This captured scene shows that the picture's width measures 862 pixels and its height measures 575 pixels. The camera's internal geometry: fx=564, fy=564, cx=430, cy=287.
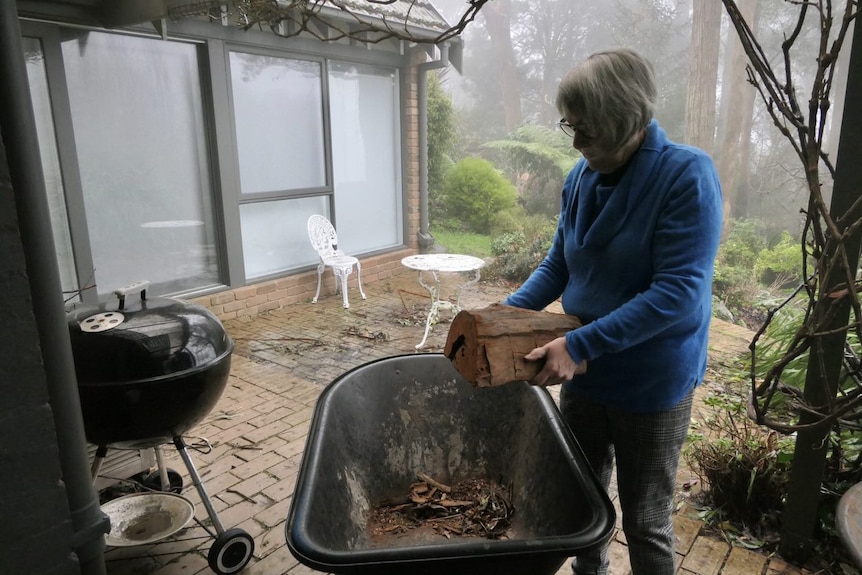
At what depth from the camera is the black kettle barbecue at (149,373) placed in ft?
5.91

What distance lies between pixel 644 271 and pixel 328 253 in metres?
4.90

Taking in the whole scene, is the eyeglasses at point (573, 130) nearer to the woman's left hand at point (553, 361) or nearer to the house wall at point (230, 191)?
the woman's left hand at point (553, 361)

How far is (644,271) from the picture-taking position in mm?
1369

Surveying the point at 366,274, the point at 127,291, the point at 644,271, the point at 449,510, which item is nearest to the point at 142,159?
the point at 366,274

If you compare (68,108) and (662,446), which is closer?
(662,446)

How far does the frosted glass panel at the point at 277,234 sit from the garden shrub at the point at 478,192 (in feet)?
15.5

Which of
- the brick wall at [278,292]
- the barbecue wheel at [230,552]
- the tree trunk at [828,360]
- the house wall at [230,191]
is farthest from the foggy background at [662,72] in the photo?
the barbecue wheel at [230,552]

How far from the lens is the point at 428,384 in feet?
5.74

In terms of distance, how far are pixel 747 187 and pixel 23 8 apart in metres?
14.8

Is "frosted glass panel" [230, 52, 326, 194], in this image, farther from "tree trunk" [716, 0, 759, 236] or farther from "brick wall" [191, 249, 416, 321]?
"tree trunk" [716, 0, 759, 236]

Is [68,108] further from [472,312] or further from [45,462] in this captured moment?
[472,312]

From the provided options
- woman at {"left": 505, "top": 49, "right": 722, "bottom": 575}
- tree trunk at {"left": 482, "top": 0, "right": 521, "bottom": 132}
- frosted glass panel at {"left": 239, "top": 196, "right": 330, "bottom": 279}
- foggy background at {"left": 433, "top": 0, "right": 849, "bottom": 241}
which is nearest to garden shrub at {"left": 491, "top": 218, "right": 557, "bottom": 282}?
frosted glass panel at {"left": 239, "top": 196, "right": 330, "bottom": 279}

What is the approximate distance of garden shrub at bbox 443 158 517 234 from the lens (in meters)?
10.5

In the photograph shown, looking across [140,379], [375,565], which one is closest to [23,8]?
[140,379]
